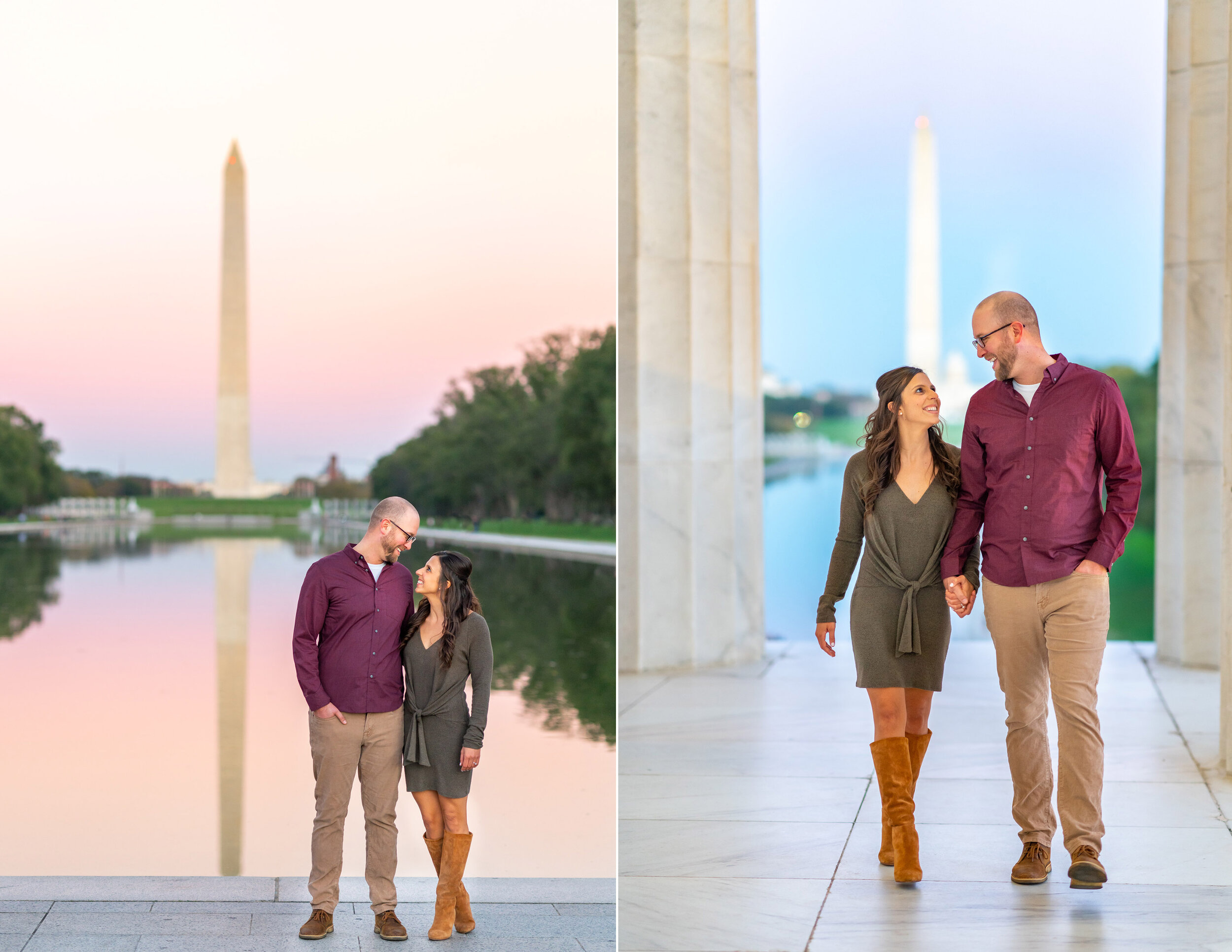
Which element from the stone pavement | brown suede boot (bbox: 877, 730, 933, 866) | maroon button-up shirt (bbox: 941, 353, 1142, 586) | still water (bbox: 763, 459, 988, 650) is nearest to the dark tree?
still water (bbox: 763, 459, 988, 650)

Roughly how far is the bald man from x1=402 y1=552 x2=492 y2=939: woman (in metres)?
0.11

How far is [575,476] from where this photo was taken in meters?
50.3

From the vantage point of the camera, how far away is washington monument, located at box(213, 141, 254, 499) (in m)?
55.9

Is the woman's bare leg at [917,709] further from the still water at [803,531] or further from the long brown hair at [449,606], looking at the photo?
the still water at [803,531]

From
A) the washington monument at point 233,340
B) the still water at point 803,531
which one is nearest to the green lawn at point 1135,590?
the still water at point 803,531

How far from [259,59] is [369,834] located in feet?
176

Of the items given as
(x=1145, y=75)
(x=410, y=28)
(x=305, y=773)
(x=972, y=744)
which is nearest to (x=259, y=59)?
(x=410, y=28)

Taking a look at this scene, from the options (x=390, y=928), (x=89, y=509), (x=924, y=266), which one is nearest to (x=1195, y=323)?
(x=390, y=928)

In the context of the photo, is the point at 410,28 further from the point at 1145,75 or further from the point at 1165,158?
the point at 1165,158

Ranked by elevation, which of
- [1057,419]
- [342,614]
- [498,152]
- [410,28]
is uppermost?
[410,28]

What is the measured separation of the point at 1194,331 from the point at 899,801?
8.50 meters

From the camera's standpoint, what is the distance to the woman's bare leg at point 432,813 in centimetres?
627

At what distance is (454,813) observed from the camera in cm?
626

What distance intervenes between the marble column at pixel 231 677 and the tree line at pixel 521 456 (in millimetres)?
9887
